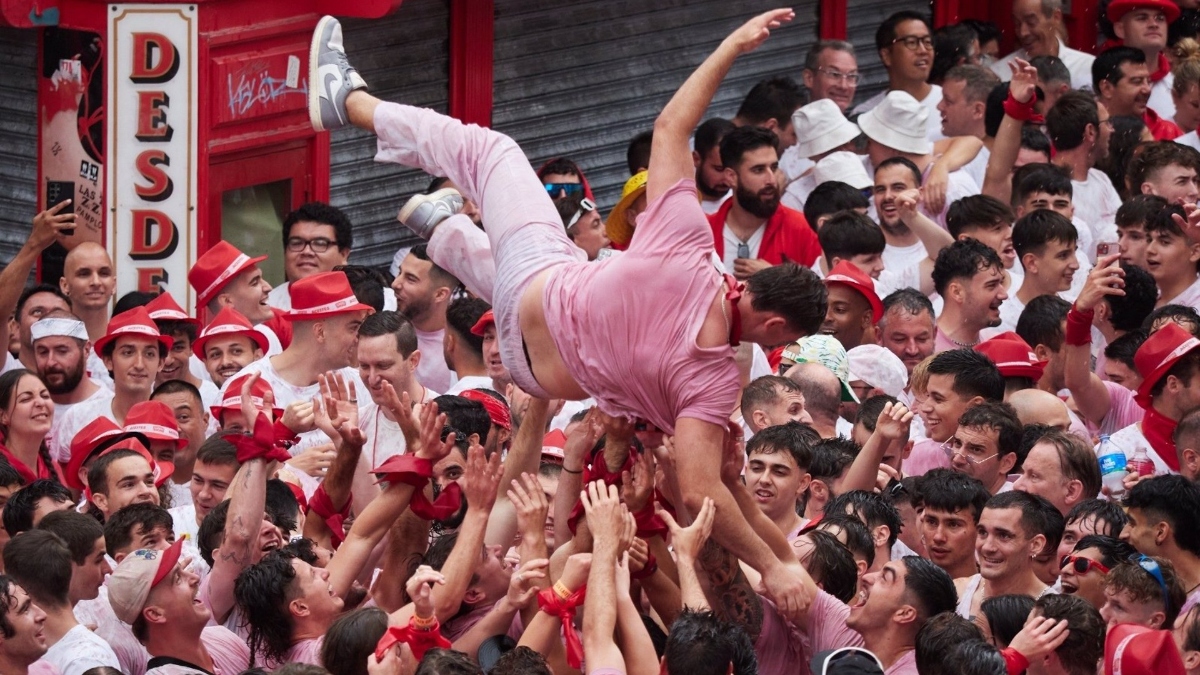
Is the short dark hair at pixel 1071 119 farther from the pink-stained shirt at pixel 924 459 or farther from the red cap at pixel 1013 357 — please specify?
the pink-stained shirt at pixel 924 459

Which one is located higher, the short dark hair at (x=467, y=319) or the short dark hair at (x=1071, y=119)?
the short dark hair at (x=1071, y=119)

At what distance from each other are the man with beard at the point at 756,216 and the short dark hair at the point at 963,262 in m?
1.11

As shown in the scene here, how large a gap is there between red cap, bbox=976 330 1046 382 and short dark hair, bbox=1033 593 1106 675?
9.56ft

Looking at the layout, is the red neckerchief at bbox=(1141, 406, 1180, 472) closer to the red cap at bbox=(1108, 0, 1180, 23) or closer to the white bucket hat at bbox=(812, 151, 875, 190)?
the white bucket hat at bbox=(812, 151, 875, 190)

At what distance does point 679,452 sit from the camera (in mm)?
6910

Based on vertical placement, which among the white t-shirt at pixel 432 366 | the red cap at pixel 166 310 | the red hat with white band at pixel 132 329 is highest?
the red hat with white band at pixel 132 329

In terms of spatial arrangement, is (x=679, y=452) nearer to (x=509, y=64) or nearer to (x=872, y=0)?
(x=509, y=64)

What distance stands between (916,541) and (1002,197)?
422 centimetres

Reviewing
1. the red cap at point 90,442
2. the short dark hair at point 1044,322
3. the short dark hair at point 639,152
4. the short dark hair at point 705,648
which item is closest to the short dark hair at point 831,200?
the short dark hair at point 639,152

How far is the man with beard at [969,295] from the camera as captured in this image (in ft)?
33.3

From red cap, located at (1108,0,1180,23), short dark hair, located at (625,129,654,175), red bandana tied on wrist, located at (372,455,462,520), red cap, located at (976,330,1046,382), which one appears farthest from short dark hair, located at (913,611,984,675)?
red cap, located at (1108,0,1180,23)

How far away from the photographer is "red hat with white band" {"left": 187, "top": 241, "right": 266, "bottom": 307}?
1046 cm

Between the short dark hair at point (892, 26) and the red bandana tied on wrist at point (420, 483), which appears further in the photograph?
the short dark hair at point (892, 26)

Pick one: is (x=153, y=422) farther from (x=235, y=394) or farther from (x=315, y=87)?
(x=315, y=87)
